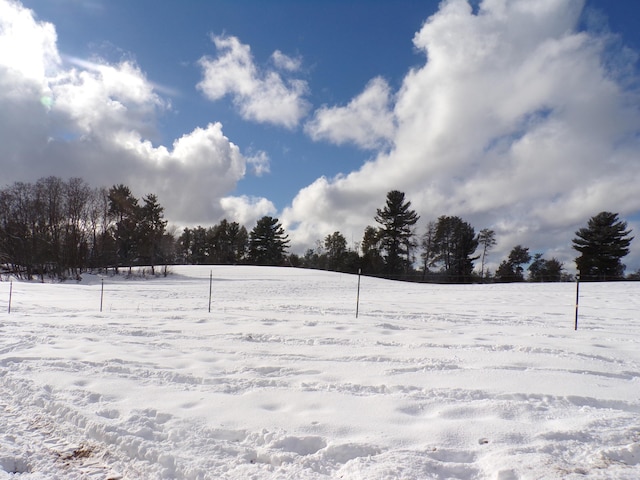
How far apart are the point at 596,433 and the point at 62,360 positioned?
22.6 feet

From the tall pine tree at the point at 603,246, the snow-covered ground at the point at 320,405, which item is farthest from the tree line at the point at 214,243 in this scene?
the snow-covered ground at the point at 320,405

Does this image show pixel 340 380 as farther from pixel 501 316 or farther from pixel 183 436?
pixel 501 316

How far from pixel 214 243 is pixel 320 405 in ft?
212

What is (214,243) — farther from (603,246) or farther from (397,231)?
(603,246)

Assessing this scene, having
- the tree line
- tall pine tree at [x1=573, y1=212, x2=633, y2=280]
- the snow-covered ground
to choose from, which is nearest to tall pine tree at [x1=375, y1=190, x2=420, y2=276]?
the tree line

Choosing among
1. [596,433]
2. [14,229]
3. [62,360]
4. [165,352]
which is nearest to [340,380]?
[596,433]

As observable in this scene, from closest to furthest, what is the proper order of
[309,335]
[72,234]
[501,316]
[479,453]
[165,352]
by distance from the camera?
[479,453], [165,352], [309,335], [501,316], [72,234]

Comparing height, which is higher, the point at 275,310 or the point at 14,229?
the point at 14,229

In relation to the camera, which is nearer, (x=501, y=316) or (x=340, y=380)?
(x=340, y=380)

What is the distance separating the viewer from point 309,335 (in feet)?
24.5

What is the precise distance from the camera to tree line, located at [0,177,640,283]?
1410 inches

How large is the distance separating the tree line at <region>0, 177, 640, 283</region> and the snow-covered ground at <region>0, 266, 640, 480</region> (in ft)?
77.7

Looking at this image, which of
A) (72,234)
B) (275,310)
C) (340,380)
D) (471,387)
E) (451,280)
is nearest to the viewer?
(471,387)

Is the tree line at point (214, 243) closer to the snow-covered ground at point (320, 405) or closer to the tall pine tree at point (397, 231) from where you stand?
the tall pine tree at point (397, 231)
